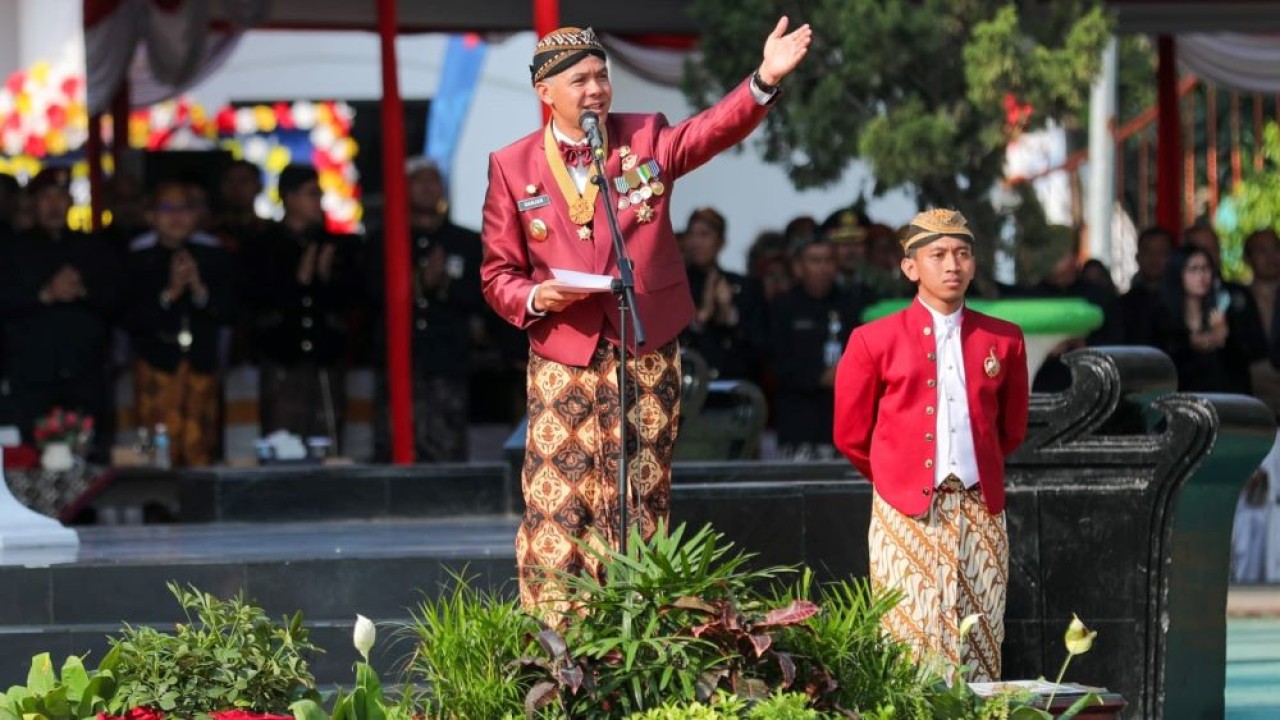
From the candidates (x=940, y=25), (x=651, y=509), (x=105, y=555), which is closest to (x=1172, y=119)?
(x=940, y=25)

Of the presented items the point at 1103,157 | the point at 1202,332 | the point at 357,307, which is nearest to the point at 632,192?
the point at 1202,332

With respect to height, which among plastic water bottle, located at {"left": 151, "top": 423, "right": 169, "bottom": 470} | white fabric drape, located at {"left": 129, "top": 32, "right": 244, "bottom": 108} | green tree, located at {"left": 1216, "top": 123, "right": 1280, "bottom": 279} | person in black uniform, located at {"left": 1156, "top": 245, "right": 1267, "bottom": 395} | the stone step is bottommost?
the stone step

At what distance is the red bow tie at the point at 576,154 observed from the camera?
6.00 metres

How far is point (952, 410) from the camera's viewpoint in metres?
6.26

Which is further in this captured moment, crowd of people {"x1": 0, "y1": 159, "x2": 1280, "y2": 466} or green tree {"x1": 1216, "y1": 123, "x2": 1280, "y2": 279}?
green tree {"x1": 1216, "y1": 123, "x2": 1280, "y2": 279}

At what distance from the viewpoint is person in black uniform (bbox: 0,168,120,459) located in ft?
41.3

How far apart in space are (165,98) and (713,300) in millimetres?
5086

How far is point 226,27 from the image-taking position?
15.2 metres

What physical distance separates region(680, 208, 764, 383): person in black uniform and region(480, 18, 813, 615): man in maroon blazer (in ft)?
21.6

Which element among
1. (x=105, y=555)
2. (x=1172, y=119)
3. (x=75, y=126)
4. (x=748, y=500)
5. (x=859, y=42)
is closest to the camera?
(x=748, y=500)

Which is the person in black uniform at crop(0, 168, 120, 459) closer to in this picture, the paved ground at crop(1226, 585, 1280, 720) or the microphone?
the paved ground at crop(1226, 585, 1280, 720)

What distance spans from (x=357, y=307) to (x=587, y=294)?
837cm

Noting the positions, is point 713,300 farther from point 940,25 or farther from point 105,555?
point 105,555

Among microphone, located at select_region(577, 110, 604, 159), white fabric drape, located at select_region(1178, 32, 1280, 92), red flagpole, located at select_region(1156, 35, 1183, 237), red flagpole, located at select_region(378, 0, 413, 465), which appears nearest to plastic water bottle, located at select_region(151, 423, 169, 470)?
red flagpole, located at select_region(378, 0, 413, 465)
